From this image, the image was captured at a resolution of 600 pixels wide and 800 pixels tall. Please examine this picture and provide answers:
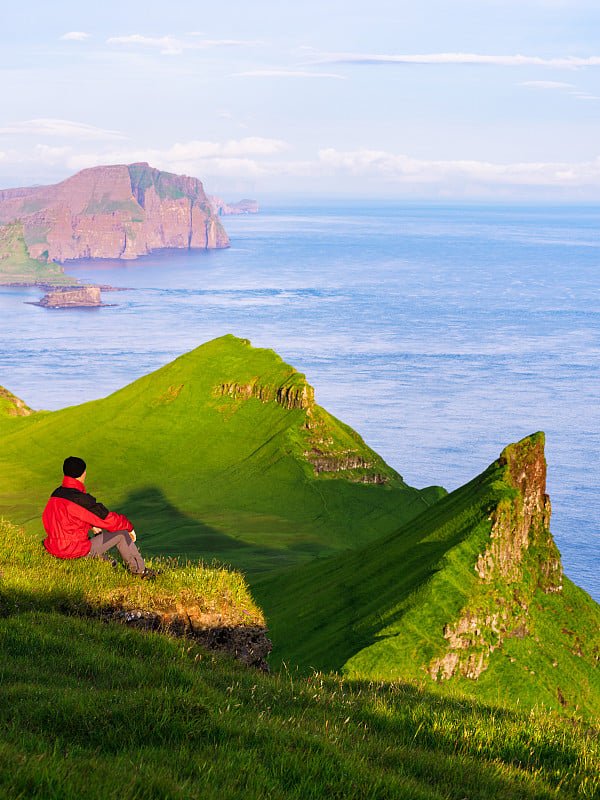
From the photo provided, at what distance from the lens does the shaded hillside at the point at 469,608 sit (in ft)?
143

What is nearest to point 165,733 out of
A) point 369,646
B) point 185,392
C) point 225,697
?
point 225,697

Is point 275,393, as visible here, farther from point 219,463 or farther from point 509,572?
point 509,572

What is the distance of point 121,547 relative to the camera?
18.4 metres

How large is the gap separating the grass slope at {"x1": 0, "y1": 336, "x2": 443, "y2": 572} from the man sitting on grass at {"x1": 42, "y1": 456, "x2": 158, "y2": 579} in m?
71.0

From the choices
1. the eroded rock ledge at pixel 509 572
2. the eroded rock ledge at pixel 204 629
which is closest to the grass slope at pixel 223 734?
the eroded rock ledge at pixel 204 629

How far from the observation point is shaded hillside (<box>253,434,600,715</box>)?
43531 millimetres

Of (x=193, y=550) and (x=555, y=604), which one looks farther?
(x=193, y=550)

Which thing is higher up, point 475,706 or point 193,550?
point 475,706

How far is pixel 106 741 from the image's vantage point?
9781 millimetres

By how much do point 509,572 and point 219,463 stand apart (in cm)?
7863

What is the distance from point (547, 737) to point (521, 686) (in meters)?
34.1

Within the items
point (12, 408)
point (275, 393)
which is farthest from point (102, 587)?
point (12, 408)

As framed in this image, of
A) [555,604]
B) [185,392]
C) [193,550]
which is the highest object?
[185,392]

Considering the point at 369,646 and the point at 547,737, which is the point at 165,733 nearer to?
the point at 547,737
